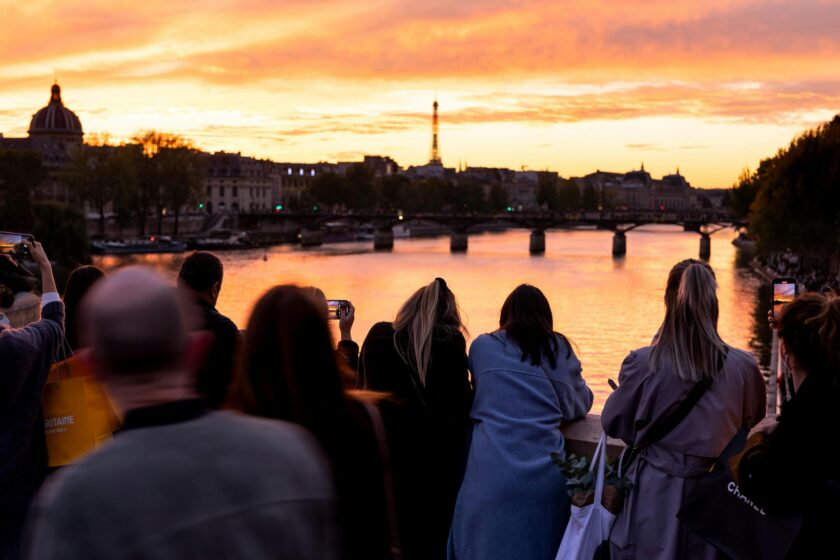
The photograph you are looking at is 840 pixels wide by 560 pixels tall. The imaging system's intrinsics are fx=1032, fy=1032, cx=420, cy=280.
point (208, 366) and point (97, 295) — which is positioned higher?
point (97, 295)

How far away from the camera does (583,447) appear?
3150mm

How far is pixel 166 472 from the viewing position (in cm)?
134

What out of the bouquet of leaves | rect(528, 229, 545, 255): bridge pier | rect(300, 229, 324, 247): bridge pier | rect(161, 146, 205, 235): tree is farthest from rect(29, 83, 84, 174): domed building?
the bouquet of leaves

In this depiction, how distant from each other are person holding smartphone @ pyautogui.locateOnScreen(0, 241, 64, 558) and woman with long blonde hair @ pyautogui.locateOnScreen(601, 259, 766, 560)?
150 cm

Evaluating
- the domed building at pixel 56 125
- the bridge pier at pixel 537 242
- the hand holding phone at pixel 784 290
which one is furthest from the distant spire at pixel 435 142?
the hand holding phone at pixel 784 290

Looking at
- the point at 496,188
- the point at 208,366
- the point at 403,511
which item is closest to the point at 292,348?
the point at 208,366

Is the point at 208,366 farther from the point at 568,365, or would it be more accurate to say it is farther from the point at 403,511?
the point at 568,365

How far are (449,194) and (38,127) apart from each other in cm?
4443

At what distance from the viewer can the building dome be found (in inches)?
4141

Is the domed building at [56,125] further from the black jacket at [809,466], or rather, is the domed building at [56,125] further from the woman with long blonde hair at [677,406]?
the black jacket at [809,466]

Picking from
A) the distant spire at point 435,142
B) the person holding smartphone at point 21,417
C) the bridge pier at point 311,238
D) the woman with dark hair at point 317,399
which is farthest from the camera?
the distant spire at point 435,142

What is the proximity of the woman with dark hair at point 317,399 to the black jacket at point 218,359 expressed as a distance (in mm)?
459

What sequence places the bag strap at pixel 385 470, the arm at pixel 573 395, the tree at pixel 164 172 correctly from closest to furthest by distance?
the bag strap at pixel 385 470
the arm at pixel 573 395
the tree at pixel 164 172

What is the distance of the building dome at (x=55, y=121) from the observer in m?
105
